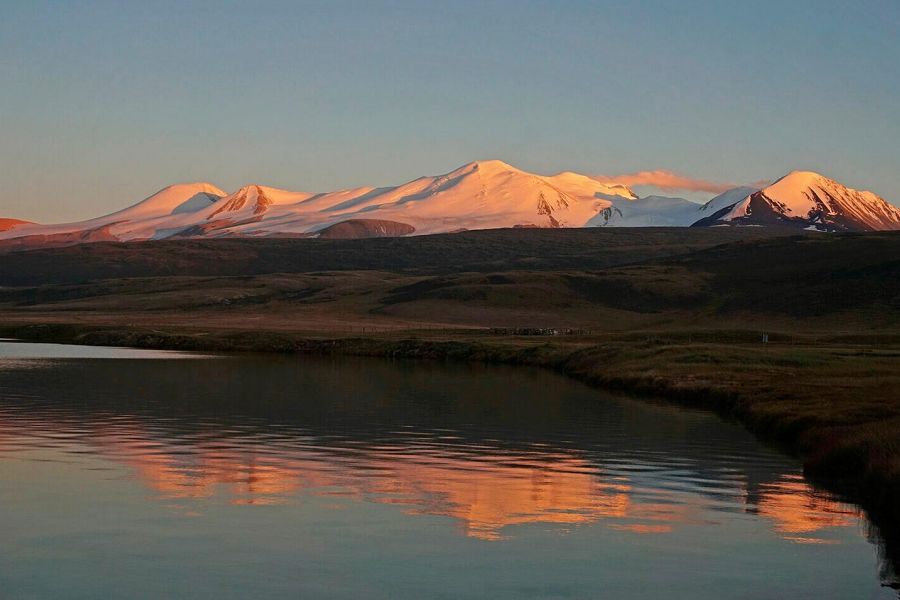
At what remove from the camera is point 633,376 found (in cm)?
7606

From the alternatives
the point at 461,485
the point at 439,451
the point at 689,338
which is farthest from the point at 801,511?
the point at 689,338

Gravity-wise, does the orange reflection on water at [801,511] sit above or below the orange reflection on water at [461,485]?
below

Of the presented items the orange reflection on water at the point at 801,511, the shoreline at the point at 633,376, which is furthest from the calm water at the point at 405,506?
the shoreline at the point at 633,376

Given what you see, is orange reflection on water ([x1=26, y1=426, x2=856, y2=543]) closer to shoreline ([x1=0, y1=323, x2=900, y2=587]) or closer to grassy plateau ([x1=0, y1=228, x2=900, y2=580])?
shoreline ([x1=0, y1=323, x2=900, y2=587])

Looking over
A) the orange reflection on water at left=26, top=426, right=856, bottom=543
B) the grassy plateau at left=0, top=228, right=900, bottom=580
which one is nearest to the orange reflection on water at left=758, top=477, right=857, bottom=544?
the orange reflection on water at left=26, top=426, right=856, bottom=543

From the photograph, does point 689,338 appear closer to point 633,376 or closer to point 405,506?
point 633,376

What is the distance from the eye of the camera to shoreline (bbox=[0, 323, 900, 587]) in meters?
36.2

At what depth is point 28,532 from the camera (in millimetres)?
29828

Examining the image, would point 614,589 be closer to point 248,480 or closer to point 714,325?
point 248,480

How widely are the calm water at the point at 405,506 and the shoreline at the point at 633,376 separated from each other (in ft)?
3.61

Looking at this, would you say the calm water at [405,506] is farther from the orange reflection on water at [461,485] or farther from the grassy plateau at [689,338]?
the grassy plateau at [689,338]

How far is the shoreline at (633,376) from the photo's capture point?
3622 centimetres

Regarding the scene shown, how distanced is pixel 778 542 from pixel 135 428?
93.6ft

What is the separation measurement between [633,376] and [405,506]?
4357cm
